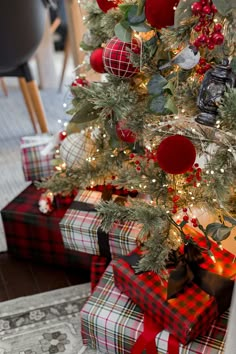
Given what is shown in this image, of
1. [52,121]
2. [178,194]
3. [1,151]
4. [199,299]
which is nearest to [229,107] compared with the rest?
[178,194]

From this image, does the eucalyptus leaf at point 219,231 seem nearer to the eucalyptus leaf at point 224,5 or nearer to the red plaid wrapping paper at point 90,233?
the red plaid wrapping paper at point 90,233

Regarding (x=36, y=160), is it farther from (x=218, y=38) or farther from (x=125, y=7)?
(x=218, y=38)

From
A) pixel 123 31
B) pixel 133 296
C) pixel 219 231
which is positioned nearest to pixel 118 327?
pixel 133 296

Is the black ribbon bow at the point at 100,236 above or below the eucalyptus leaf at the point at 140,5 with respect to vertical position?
below

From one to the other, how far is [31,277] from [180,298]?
1.93 ft

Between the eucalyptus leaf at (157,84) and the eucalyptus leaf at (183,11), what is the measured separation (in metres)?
0.13

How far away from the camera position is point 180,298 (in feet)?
3.72

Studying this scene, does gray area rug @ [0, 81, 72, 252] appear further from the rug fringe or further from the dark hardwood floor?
the rug fringe

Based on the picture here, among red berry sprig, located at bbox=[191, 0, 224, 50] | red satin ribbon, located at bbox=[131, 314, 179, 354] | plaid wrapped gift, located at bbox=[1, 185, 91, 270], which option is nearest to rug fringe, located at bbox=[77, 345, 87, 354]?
red satin ribbon, located at bbox=[131, 314, 179, 354]

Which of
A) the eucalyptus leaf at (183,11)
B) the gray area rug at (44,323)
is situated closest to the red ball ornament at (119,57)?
the eucalyptus leaf at (183,11)

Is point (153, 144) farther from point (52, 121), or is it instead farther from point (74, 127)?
point (52, 121)

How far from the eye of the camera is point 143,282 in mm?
1172

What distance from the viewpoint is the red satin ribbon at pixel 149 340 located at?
1120 millimetres

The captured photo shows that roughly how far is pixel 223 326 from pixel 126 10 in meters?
0.75
